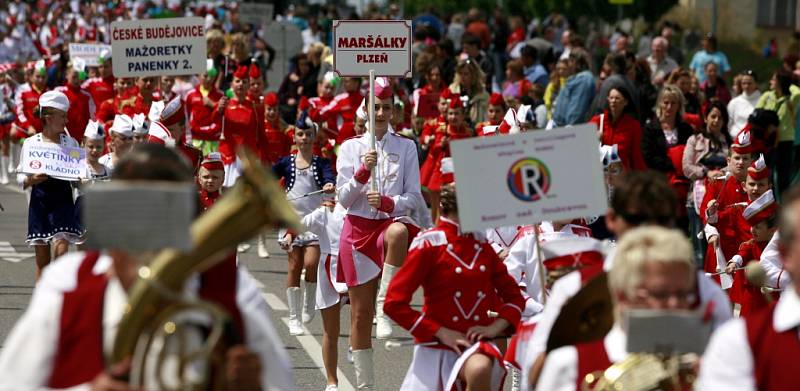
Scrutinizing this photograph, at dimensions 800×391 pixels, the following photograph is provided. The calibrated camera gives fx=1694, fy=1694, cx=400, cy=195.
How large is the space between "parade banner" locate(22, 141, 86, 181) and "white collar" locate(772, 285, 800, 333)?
317 inches

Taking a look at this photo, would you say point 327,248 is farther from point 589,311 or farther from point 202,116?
point 589,311

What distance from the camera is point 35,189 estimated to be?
12.1m

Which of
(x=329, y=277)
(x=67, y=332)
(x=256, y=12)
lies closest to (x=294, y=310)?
(x=329, y=277)

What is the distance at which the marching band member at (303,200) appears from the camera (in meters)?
12.1

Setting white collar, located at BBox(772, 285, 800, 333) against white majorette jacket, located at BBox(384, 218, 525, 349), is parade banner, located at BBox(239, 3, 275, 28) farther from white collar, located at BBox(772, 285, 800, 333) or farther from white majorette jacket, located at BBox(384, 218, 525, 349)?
white collar, located at BBox(772, 285, 800, 333)

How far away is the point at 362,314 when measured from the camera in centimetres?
983

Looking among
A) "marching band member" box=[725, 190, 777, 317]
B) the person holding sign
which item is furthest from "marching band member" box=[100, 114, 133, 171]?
"marching band member" box=[725, 190, 777, 317]

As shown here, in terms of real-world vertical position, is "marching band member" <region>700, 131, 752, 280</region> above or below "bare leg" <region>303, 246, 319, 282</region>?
above

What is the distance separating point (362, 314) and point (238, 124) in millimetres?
6285

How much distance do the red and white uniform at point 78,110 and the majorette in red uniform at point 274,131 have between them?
1.81 m

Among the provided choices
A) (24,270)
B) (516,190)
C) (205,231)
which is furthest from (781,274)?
(24,270)

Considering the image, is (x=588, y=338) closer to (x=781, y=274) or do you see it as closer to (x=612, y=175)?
(x=781, y=274)

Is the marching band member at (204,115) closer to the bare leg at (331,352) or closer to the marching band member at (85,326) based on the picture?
the bare leg at (331,352)

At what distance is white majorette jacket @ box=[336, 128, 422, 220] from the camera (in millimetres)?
10336
